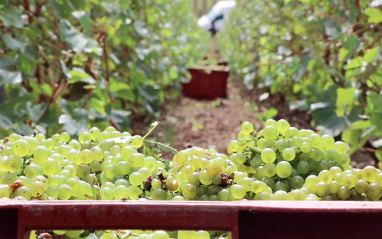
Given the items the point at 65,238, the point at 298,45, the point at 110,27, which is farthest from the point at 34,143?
the point at 298,45

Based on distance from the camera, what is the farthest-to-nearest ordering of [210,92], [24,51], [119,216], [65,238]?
[210,92] → [24,51] → [65,238] → [119,216]

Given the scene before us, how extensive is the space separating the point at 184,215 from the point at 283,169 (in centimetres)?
29

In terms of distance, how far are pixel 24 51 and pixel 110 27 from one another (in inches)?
32.9

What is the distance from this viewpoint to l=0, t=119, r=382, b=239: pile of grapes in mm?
688

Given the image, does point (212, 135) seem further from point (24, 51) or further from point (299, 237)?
point (299, 237)

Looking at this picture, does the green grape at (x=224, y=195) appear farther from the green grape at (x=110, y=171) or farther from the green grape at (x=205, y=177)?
the green grape at (x=110, y=171)

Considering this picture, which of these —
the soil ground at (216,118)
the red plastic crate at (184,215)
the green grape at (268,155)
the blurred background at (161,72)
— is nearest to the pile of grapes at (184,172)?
the green grape at (268,155)

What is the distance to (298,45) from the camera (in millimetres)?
4848

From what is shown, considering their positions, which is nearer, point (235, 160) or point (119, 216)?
point (119, 216)

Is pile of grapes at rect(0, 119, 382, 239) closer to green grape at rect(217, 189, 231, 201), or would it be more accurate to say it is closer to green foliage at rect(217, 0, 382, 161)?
green grape at rect(217, 189, 231, 201)

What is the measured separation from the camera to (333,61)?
357cm

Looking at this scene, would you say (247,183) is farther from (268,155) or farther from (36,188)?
(36,188)

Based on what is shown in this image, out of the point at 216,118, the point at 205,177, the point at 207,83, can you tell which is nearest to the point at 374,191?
the point at 205,177

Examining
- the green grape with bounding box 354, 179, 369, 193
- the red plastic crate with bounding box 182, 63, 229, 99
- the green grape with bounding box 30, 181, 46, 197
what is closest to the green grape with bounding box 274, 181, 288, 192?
the green grape with bounding box 354, 179, 369, 193
